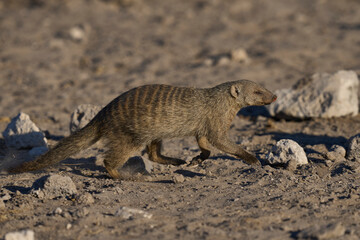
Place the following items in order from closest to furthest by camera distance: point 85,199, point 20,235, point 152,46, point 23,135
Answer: point 20,235 → point 85,199 → point 23,135 → point 152,46

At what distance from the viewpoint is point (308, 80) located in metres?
7.08

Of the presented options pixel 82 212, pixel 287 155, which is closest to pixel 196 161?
pixel 287 155

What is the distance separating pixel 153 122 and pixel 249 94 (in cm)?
116

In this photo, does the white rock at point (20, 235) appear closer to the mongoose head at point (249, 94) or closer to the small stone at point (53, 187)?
the small stone at point (53, 187)

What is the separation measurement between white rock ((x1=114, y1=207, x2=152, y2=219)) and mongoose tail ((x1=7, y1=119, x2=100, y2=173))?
126 cm

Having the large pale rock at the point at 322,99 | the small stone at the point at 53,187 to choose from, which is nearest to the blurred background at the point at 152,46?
the large pale rock at the point at 322,99

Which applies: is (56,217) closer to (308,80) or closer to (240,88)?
(240,88)

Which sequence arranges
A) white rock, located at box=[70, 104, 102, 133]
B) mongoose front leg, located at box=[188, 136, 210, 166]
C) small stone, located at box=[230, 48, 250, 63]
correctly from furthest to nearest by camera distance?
1. small stone, located at box=[230, 48, 250, 63]
2. white rock, located at box=[70, 104, 102, 133]
3. mongoose front leg, located at box=[188, 136, 210, 166]

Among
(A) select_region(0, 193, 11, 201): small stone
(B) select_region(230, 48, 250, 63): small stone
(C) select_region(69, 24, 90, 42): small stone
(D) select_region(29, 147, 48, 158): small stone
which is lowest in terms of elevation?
(A) select_region(0, 193, 11, 201): small stone

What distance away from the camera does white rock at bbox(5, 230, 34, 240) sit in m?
3.42

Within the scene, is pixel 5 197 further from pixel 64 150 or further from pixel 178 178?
pixel 178 178

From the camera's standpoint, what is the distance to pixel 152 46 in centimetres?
1086

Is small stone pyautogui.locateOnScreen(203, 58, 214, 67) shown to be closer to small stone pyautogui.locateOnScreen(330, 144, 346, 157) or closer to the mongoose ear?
the mongoose ear

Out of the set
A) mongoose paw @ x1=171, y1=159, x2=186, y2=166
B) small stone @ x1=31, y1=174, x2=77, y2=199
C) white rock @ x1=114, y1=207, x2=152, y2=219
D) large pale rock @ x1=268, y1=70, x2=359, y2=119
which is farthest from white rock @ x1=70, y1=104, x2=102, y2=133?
large pale rock @ x1=268, y1=70, x2=359, y2=119
